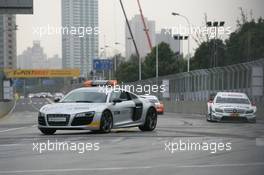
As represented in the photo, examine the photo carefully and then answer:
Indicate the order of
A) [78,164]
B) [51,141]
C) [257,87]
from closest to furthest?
[78,164] → [51,141] → [257,87]

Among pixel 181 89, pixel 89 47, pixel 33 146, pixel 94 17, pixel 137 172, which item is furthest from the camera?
pixel 89 47

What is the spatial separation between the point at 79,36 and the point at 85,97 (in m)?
38.3

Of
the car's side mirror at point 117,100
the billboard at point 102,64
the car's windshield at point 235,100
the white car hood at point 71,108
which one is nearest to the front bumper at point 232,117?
the car's windshield at point 235,100

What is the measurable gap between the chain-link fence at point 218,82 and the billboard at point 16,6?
11.5 metres

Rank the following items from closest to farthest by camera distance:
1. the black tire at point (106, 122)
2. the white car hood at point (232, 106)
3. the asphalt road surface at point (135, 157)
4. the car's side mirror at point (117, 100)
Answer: the asphalt road surface at point (135, 157), the black tire at point (106, 122), the car's side mirror at point (117, 100), the white car hood at point (232, 106)

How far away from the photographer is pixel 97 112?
20.0 m

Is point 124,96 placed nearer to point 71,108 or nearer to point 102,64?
point 71,108

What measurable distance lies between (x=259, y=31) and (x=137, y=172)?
88112 mm

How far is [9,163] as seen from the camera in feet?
38.5

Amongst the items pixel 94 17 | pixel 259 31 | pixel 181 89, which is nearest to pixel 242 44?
pixel 259 31

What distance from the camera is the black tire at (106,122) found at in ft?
66.0

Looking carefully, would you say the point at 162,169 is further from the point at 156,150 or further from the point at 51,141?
the point at 51,141

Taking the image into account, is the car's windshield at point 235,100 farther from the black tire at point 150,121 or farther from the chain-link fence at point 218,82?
the black tire at point 150,121

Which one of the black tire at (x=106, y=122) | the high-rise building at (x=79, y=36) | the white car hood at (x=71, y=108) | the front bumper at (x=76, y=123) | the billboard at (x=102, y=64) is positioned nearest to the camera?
the front bumper at (x=76, y=123)
